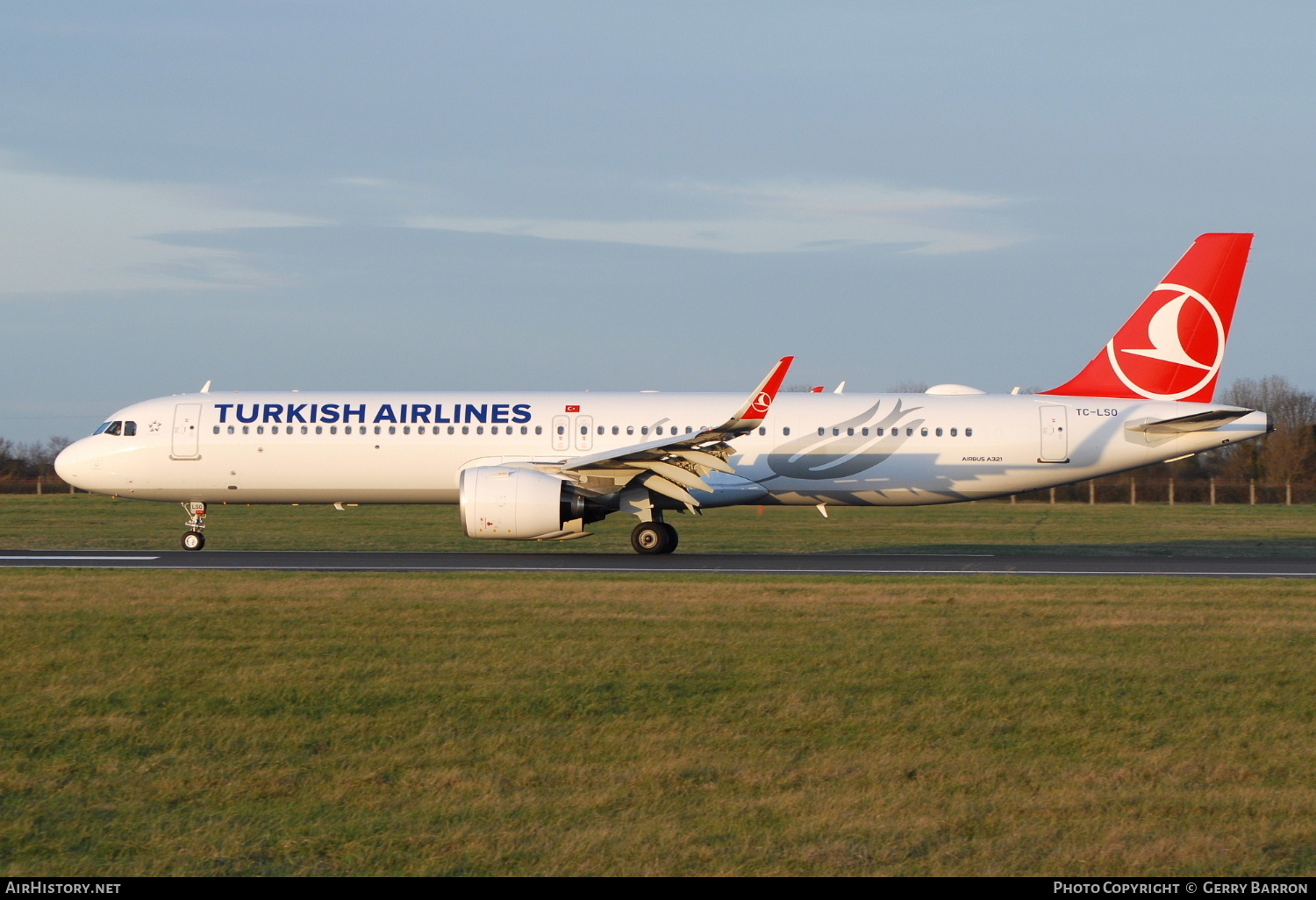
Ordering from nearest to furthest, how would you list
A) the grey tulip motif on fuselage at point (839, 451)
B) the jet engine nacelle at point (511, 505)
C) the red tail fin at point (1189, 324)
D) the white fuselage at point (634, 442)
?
1. the jet engine nacelle at point (511, 505)
2. the grey tulip motif on fuselage at point (839, 451)
3. the white fuselage at point (634, 442)
4. the red tail fin at point (1189, 324)

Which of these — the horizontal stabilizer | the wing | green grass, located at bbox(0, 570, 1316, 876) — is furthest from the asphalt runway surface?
green grass, located at bbox(0, 570, 1316, 876)

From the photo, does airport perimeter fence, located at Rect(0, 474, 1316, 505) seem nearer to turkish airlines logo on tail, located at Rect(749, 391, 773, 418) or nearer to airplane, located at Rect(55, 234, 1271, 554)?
airplane, located at Rect(55, 234, 1271, 554)

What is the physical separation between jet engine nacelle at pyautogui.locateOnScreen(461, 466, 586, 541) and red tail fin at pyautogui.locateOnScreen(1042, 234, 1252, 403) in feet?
40.0

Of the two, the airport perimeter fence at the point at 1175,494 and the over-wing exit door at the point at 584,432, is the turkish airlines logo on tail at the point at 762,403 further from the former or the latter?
the airport perimeter fence at the point at 1175,494

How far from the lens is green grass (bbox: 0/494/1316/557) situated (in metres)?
28.0

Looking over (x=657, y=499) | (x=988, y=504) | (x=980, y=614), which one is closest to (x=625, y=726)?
(x=980, y=614)

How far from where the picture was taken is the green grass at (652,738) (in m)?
6.26

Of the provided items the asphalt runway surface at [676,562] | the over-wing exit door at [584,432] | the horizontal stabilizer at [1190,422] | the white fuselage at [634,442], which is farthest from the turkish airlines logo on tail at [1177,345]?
the over-wing exit door at [584,432]

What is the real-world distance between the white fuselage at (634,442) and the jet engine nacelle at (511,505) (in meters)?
2.71

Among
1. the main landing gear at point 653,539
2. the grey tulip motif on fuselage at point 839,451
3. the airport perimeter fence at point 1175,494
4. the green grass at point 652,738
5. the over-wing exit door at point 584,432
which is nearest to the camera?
the green grass at point 652,738

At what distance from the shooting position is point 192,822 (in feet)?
21.8

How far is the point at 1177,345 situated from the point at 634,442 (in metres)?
11.4

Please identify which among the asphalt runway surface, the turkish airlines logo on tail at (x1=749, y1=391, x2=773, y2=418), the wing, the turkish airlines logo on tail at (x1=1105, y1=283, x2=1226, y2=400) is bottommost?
the asphalt runway surface
